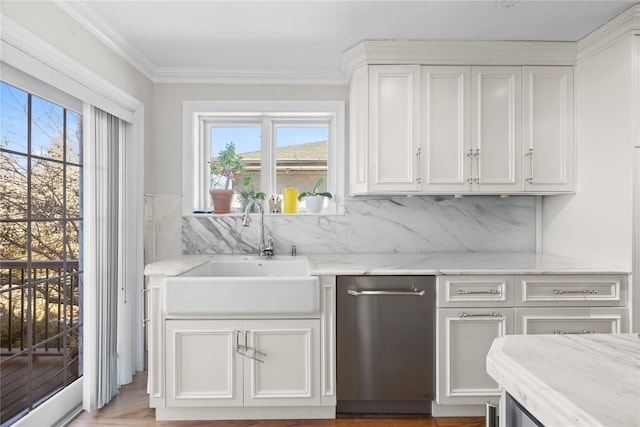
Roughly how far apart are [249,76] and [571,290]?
2.55 m

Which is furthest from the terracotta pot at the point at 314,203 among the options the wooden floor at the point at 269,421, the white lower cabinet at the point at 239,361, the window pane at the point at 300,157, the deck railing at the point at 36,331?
the deck railing at the point at 36,331

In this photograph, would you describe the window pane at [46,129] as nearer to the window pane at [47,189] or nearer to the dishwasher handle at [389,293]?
the window pane at [47,189]

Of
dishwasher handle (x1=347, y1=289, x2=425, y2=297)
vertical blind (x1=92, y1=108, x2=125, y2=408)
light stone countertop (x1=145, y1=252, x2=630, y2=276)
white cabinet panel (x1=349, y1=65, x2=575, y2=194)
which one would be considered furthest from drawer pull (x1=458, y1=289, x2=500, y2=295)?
vertical blind (x1=92, y1=108, x2=125, y2=408)

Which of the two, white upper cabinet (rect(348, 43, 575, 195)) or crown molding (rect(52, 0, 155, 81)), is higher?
crown molding (rect(52, 0, 155, 81))

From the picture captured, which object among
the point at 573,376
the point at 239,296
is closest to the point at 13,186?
the point at 239,296

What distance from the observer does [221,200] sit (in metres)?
3.00

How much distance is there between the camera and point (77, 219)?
2.32m

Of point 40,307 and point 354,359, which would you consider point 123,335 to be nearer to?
point 40,307

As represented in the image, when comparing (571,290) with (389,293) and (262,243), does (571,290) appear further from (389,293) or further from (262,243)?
(262,243)

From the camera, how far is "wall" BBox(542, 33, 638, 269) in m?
2.20

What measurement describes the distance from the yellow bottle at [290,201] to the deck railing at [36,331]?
1.41m

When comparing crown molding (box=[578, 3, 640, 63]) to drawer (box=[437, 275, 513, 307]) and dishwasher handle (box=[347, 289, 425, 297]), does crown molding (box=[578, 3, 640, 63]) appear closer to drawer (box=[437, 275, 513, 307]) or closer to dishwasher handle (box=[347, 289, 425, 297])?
drawer (box=[437, 275, 513, 307])

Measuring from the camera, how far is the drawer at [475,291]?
224 cm

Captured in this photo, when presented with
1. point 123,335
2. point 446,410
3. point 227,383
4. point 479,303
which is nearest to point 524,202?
point 479,303
